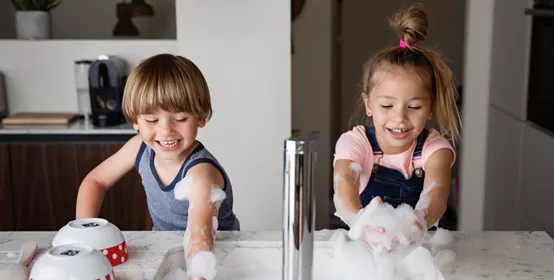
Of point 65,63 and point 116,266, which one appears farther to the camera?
point 65,63

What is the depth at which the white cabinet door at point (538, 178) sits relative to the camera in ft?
7.67

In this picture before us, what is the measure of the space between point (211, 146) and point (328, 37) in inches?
45.0

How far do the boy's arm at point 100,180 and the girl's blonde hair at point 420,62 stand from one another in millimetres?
563

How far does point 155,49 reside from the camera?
2.88m

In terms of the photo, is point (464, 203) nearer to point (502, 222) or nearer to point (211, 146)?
point (502, 222)

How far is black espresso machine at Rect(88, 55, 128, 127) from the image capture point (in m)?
2.63

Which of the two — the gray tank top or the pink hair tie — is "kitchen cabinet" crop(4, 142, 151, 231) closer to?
the gray tank top

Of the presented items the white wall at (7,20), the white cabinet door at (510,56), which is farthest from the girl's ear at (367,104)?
the white wall at (7,20)

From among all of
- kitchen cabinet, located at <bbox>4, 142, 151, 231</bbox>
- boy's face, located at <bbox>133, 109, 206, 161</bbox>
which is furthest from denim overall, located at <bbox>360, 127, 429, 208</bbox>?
kitchen cabinet, located at <bbox>4, 142, 151, 231</bbox>

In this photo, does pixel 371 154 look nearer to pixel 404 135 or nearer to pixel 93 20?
pixel 404 135

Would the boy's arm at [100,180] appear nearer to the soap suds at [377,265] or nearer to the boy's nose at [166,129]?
the boy's nose at [166,129]

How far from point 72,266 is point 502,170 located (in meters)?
2.28

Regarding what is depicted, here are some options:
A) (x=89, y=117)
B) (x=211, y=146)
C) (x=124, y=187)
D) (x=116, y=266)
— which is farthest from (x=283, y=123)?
(x=116, y=266)

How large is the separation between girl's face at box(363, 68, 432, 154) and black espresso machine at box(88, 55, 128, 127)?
1587 millimetres
